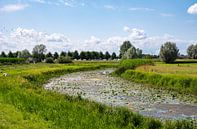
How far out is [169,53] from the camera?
12088 centimetres

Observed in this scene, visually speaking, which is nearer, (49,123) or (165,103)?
(49,123)

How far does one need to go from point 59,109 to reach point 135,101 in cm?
1286

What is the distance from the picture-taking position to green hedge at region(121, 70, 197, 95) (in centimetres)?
4392

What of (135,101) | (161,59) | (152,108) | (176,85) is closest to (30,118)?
(152,108)

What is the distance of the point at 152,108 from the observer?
102 ft

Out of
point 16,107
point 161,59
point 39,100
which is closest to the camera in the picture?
point 16,107

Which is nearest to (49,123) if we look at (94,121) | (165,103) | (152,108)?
(94,121)

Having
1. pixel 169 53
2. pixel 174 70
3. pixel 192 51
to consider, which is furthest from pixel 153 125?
pixel 192 51

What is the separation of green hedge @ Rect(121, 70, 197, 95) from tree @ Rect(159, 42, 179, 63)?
5820 cm

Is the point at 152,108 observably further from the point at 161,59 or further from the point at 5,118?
the point at 161,59

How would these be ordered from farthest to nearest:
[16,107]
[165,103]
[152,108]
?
[165,103]
[152,108]
[16,107]

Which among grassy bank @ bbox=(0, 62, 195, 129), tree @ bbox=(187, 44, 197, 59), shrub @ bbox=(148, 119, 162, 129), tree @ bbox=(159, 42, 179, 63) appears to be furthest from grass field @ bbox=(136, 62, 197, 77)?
tree @ bbox=(187, 44, 197, 59)

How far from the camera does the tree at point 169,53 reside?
12094cm

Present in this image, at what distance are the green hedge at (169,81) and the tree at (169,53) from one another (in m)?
58.2
